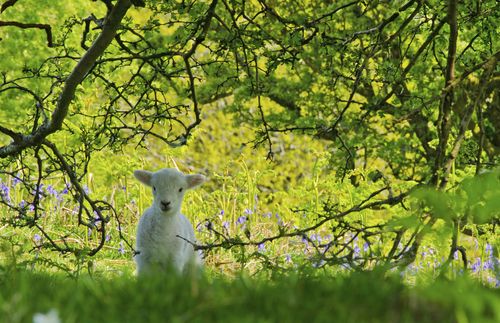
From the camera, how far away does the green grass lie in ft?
8.20

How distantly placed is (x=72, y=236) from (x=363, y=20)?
6.09 m

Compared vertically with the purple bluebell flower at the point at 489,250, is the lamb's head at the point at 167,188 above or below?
below

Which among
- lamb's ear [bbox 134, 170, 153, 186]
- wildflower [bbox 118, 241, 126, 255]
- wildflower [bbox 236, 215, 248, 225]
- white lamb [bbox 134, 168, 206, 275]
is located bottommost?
white lamb [bbox 134, 168, 206, 275]

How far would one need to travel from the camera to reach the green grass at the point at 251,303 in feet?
8.20

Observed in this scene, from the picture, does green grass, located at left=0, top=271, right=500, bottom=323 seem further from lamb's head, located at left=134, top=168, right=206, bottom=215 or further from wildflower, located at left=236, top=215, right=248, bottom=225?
wildflower, located at left=236, top=215, right=248, bottom=225

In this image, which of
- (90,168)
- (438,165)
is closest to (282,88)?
(90,168)

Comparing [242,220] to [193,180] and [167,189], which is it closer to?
[193,180]

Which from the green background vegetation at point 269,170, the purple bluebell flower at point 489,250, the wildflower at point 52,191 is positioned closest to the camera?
the green background vegetation at point 269,170

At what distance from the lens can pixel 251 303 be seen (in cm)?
269

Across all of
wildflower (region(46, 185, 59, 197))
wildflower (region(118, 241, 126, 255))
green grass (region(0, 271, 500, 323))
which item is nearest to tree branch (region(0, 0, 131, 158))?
green grass (region(0, 271, 500, 323))

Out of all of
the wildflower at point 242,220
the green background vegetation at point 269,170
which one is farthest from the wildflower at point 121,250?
the wildflower at point 242,220

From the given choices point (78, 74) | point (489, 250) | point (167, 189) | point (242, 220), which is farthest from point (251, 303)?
point (489, 250)

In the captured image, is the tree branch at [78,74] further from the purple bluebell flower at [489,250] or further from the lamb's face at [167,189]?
the purple bluebell flower at [489,250]

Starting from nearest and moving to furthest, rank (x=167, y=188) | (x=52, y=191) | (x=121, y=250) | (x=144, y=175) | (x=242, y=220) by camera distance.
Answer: (x=167, y=188) → (x=144, y=175) → (x=121, y=250) → (x=242, y=220) → (x=52, y=191)
